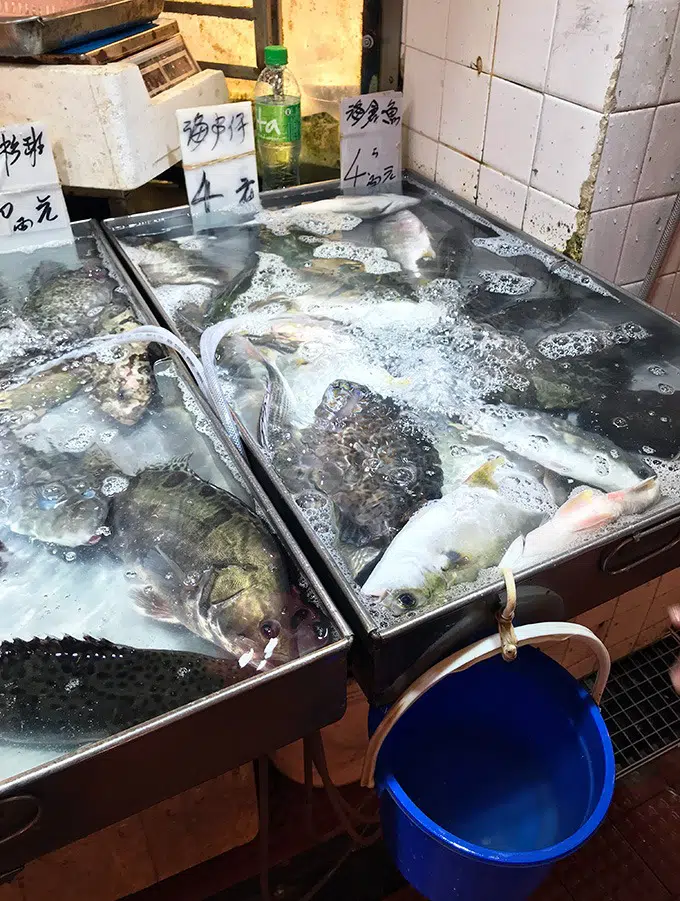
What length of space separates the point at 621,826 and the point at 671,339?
3.59 ft

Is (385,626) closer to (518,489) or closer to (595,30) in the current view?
(518,489)

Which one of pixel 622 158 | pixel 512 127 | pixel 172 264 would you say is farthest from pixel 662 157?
pixel 172 264

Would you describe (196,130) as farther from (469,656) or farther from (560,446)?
(469,656)

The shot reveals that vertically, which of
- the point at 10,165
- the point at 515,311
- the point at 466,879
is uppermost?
the point at 10,165

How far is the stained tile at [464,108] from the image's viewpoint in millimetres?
1678

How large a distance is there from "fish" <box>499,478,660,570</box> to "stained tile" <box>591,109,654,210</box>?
76cm

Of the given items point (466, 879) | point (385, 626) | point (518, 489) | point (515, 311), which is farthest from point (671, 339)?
point (466, 879)

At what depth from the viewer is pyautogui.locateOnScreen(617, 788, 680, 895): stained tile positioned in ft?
5.03

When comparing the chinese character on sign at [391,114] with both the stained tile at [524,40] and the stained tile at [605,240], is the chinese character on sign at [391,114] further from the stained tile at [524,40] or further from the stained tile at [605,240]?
the stained tile at [605,240]

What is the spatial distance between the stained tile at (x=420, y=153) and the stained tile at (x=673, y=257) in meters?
0.64

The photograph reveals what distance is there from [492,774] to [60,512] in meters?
0.86

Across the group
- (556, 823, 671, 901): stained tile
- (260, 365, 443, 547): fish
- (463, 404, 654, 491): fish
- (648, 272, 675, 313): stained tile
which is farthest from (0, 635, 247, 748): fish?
(648, 272, 675, 313): stained tile

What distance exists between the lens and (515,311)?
4.63 feet

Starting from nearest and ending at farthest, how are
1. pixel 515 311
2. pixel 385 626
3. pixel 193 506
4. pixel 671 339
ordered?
1. pixel 385 626
2. pixel 193 506
3. pixel 671 339
4. pixel 515 311
